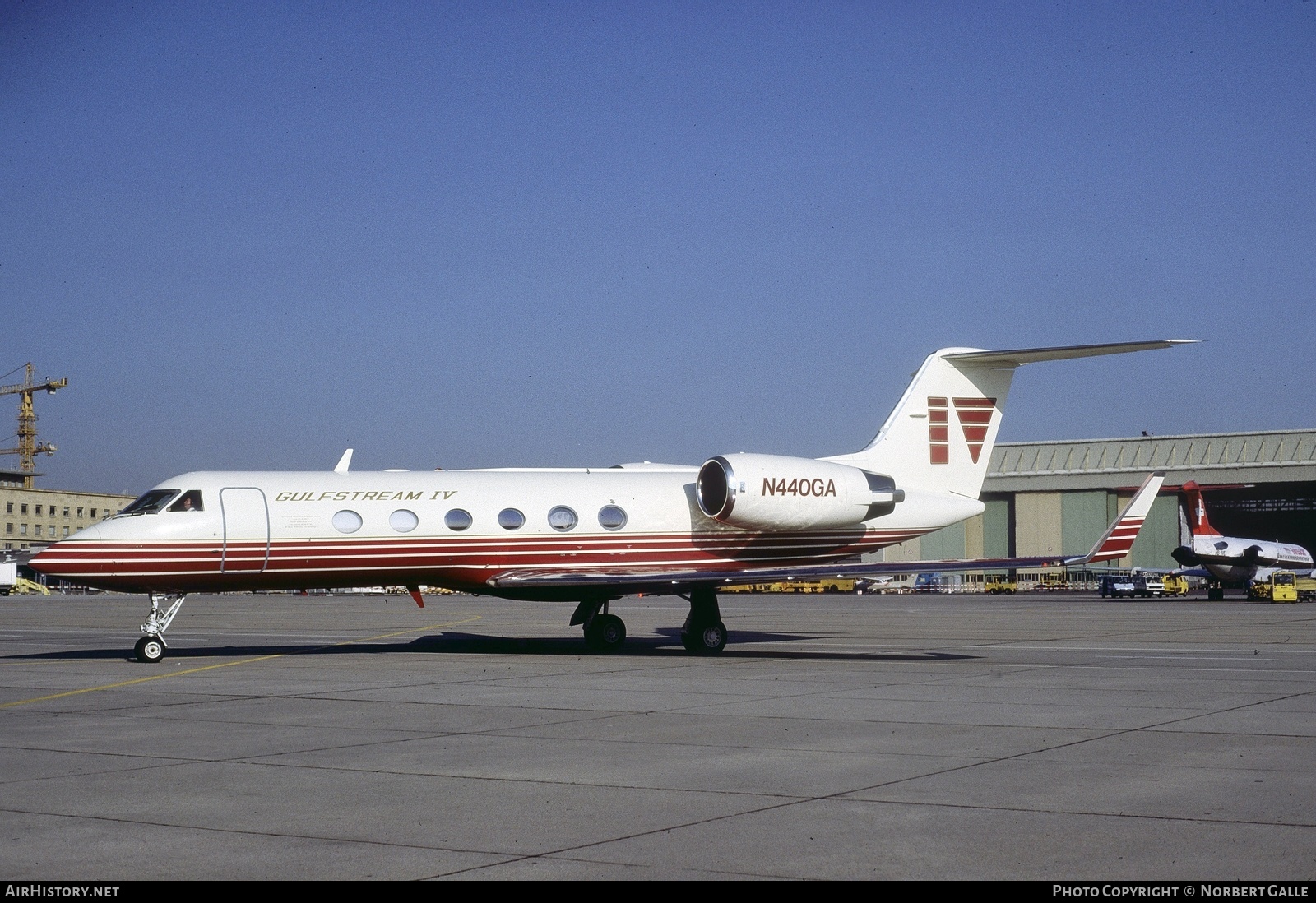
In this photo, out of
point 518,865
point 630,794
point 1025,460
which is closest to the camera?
point 518,865

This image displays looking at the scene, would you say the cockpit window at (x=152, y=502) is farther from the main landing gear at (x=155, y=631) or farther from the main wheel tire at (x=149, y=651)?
the main wheel tire at (x=149, y=651)

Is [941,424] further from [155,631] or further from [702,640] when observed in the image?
[155,631]

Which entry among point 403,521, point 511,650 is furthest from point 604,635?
point 403,521

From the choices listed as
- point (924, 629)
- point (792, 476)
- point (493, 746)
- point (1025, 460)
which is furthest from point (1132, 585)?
point (493, 746)

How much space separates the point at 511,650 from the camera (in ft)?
73.8

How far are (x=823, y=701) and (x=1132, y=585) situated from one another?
57380 millimetres

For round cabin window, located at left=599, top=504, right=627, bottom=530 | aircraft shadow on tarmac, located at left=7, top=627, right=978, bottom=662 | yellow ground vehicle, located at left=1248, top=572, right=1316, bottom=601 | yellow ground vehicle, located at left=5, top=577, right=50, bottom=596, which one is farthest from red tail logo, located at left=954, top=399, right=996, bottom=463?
yellow ground vehicle, located at left=5, top=577, right=50, bottom=596

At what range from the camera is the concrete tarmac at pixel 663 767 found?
6453 millimetres

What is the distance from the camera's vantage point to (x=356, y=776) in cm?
890

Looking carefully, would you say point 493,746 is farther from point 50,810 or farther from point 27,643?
point 27,643

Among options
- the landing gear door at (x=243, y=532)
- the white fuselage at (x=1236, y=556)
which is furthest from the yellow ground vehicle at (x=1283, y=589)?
the landing gear door at (x=243, y=532)

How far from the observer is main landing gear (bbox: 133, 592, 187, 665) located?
19.1 meters

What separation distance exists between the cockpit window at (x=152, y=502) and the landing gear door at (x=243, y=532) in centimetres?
79

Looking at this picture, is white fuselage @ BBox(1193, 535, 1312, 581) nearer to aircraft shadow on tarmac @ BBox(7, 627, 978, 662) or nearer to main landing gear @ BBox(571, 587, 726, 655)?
aircraft shadow on tarmac @ BBox(7, 627, 978, 662)
